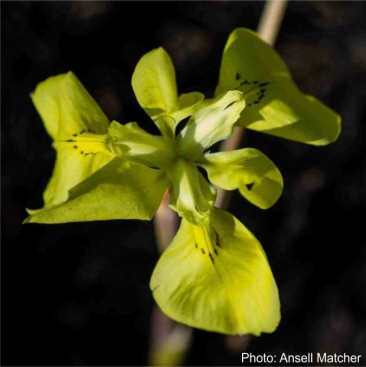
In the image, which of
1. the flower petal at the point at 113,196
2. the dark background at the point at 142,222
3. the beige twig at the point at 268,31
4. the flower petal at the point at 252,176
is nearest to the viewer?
the flower petal at the point at 113,196

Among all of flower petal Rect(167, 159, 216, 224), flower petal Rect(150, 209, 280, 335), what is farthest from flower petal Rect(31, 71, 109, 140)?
flower petal Rect(150, 209, 280, 335)

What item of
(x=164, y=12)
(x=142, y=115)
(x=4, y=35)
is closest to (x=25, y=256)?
(x=142, y=115)

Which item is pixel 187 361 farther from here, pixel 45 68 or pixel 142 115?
pixel 45 68

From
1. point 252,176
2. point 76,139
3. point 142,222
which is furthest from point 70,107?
point 142,222

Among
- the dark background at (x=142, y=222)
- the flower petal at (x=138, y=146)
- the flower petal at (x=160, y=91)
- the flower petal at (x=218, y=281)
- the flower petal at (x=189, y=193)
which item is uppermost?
the flower petal at (x=160, y=91)

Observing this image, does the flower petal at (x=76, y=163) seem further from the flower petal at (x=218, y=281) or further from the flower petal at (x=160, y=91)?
the flower petal at (x=218, y=281)

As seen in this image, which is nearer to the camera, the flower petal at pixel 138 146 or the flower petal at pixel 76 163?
the flower petal at pixel 138 146

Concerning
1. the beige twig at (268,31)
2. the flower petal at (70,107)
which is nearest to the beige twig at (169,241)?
the beige twig at (268,31)
